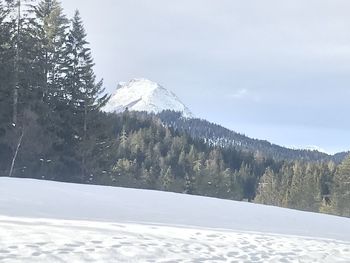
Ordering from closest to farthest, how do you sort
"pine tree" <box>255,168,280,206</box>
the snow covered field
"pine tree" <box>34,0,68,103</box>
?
the snow covered field
"pine tree" <box>34,0,68,103</box>
"pine tree" <box>255,168,280,206</box>

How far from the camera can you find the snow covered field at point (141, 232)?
7582 millimetres

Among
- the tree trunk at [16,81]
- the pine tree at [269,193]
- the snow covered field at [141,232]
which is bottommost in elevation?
the snow covered field at [141,232]

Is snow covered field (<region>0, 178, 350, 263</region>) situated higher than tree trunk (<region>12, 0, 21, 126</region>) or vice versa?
tree trunk (<region>12, 0, 21, 126</region>)

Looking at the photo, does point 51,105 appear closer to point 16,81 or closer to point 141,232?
point 16,81

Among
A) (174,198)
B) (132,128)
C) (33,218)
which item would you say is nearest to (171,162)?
(132,128)

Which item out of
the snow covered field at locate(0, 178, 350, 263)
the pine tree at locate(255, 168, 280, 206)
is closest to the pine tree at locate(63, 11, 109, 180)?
the snow covered field at locate(0, 178, 350, 263)

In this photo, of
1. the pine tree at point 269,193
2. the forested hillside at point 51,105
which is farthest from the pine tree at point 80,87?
the pine tree at point 269,193

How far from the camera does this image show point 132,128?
98.0 meters

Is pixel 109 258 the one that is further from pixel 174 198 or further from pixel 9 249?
pixel 174 198

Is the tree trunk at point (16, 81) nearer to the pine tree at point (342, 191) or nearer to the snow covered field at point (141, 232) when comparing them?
the snow covered field at point (141, 232)

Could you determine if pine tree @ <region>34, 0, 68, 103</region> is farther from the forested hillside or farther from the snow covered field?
the snow covered field

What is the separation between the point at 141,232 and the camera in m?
9.32

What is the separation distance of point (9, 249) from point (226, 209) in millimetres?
10183

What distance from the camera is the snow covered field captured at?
7582 mm
